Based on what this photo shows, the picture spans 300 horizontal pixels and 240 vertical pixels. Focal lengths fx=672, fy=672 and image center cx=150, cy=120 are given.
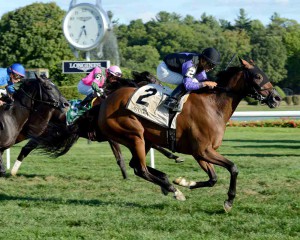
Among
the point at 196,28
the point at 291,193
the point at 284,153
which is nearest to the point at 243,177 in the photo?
the point at 291,193

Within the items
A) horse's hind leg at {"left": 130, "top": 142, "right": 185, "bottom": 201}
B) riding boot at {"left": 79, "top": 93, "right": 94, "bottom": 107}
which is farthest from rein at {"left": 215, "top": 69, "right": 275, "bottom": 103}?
riding boot at {"left": 79, "top": 93, "right": 94, "bottom": 107}

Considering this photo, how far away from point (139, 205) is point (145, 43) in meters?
92.9

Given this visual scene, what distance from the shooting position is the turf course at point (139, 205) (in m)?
6.35

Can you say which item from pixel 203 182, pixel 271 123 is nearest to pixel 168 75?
pixel 203 182

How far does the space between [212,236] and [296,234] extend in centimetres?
79

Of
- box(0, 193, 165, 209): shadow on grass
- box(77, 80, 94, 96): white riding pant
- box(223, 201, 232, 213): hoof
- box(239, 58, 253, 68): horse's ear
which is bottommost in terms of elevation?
box(0, 193, 165, 209): shadow on grass

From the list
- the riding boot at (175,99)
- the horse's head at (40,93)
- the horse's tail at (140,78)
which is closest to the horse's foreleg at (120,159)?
the horse's head at (40,93)

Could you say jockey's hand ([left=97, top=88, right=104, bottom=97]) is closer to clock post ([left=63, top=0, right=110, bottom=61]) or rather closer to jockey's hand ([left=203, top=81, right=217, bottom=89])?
jockey's hand ([left=203, top=81, right=217, bottom=89])

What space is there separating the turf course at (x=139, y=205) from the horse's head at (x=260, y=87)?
3.93 feet

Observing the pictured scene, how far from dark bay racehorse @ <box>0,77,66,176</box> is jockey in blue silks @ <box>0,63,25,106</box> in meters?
0.17

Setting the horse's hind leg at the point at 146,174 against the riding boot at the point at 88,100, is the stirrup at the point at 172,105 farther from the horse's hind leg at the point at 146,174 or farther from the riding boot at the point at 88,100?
the riding boot at the point at 88,100

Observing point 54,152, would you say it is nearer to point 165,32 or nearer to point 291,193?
point 291,193

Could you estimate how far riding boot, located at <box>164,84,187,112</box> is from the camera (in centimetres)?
771

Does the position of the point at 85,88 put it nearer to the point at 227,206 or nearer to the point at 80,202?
the point at 80,202
